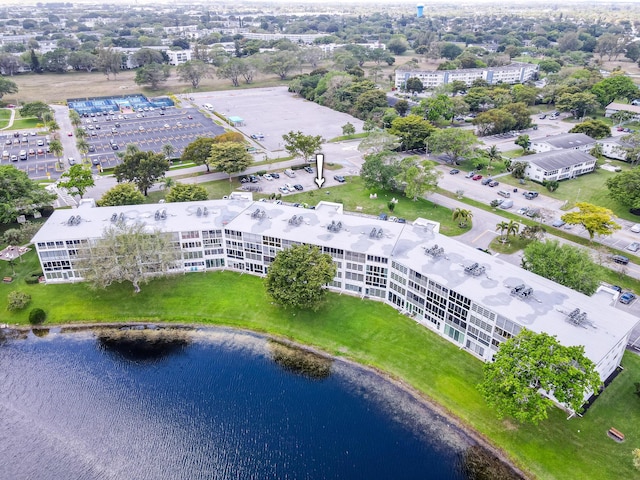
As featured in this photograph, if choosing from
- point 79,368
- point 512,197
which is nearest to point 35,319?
point 79,368

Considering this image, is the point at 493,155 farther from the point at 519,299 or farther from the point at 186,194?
the point at 186,194

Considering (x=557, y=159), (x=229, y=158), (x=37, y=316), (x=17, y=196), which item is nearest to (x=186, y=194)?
(x=229, y=158)

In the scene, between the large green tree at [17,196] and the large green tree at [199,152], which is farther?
the large green tree at [199,152]

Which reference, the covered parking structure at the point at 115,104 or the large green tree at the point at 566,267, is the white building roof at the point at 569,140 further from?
the covered parking structure at the point at 115,104

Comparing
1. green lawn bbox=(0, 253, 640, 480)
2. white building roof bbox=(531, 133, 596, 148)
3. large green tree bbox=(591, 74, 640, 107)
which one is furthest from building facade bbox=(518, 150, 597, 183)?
large green tree bbox=(591, 74, 640, 107)

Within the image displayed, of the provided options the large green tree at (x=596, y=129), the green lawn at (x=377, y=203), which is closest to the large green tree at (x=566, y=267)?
the green lawn at (x=377, y=203)

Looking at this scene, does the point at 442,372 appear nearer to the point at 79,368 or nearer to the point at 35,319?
the point at 79,368
